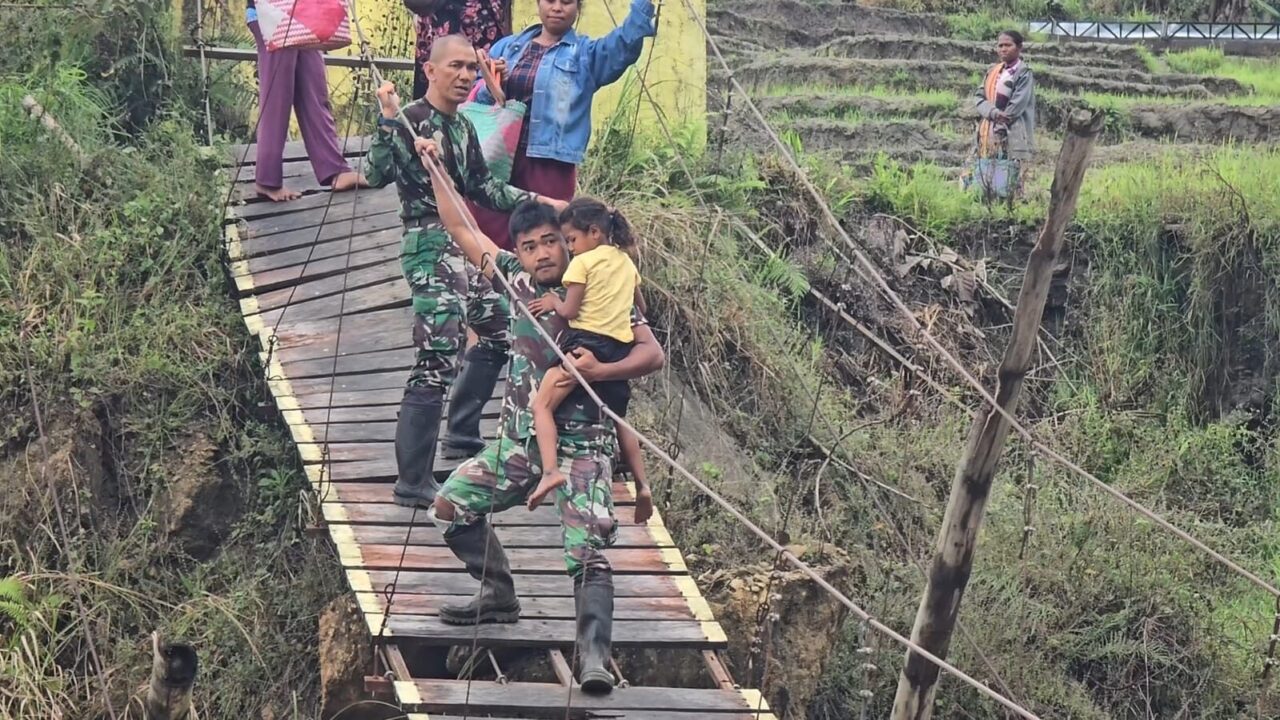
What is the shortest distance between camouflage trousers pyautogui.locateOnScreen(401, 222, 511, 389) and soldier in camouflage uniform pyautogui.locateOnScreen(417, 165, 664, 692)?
437 millimetres

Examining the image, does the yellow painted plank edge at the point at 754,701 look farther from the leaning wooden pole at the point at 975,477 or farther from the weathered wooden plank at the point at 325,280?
the weathered wooden plank at the point at 325,280

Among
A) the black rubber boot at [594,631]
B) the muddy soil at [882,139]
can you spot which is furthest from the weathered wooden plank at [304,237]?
the muddy soil at [882,139]

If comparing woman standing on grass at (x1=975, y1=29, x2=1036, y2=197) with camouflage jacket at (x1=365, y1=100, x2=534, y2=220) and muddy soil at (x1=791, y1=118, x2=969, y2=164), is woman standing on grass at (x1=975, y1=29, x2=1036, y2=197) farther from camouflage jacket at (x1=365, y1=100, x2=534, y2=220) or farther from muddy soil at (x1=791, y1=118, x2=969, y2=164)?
camouflage jacket at (x1=365, y1=100, x2=534, y2=220)

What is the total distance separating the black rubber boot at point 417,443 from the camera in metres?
5.41

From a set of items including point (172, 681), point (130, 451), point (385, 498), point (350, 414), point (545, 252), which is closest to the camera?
point (172, 681)

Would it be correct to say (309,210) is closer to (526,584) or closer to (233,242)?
(233,242)

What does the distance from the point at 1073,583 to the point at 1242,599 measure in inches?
38.3

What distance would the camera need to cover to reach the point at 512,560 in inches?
212

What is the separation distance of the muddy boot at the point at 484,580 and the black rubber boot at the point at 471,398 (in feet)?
2.84

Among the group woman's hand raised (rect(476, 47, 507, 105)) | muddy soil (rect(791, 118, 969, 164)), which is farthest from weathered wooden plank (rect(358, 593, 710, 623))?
muddy soil (rect(791, 118, 969, 164))

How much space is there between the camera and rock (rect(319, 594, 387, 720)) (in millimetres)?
5445

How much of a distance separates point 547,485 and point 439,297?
3.21 ft

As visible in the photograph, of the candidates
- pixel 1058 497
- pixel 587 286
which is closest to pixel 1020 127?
pixel 1058 497

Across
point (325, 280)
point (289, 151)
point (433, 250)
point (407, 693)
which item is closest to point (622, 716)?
point (407, 693)
